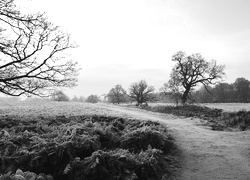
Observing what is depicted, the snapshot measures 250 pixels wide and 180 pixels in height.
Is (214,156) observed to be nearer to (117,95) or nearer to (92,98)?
(117,95)

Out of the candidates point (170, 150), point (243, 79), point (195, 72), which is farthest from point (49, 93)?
point (243, 79)

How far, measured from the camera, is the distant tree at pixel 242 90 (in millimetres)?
55019

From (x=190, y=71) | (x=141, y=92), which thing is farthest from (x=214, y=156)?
(x=141, y=92)

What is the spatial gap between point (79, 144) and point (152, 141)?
9.49ft

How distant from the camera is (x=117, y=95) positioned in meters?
63.9

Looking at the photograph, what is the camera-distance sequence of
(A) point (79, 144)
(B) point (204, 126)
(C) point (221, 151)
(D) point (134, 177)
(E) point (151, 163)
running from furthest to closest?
(B) point (204, 126), (C) point (221, 151), (A) point (79, 144), (E) point (151, 163), (D) point (134, 177)

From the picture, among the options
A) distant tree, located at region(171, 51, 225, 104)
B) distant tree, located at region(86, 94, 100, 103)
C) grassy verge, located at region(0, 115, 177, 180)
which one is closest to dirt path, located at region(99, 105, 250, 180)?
grassy verge, located at region(0, 115, 177, 180)

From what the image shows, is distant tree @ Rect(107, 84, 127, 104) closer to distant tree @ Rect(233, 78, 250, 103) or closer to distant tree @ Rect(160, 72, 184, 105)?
distant tree @ Rect(160, 72, 184, 105)

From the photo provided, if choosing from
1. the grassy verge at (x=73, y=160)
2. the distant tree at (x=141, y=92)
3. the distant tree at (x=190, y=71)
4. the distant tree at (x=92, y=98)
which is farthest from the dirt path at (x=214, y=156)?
the distant tree at (x=92, y=98)

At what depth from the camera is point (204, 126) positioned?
45.1ft

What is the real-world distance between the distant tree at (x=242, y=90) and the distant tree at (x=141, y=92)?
77.7ft

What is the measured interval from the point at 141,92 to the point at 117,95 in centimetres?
957

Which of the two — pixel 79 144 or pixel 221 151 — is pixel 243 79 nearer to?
pixel 221 151

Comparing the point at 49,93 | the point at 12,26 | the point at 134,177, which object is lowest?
the point at 134,177
